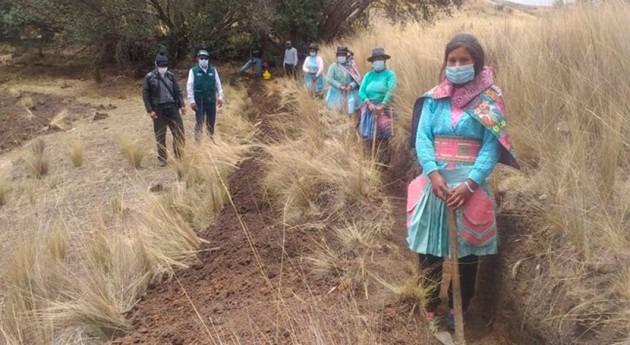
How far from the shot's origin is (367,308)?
3152 millimetres

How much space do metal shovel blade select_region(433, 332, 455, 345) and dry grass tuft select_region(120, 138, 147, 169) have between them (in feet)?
21.4

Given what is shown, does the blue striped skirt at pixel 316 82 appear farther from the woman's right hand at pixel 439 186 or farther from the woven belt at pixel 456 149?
the woman's right hand at pixel 439 186

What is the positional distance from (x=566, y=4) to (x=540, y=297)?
3896mm

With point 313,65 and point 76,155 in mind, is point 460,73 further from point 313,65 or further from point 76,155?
point 313,65

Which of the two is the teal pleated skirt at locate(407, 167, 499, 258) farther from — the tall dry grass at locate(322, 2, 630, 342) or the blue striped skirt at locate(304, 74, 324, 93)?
the blue striped skirt at locate(304, 74, 324, 93)

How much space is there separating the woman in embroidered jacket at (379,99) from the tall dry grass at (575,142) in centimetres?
116

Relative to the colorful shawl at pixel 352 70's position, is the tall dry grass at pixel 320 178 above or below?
below

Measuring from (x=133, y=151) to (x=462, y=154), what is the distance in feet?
22.1

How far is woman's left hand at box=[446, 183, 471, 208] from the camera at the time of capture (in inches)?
114

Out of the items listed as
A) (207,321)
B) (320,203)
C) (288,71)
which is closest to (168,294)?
(207,321)

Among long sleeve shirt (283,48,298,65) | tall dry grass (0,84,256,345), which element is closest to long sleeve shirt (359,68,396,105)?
tall dry grass (0,84,256,345)

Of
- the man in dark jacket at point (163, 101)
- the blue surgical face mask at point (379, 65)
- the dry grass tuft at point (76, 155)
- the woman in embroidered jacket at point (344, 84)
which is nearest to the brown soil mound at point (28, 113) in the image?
the dry grass tuft at point (76, 155)

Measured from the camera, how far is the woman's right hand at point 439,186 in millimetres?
2939

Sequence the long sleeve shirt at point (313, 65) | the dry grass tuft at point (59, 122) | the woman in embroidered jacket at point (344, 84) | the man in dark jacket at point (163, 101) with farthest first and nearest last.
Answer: the dry grass tuft at point (59, 122) < the long sleeve shirt at point (313, 65) < the man in dark jacket at point (163, 101) < the woman in embroidered jacket at point (344, 84)
